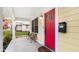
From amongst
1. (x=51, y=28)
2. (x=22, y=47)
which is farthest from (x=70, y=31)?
(x=22, y=47)

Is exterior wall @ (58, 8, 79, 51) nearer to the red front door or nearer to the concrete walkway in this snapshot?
the red front door

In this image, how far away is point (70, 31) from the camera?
3.72 m

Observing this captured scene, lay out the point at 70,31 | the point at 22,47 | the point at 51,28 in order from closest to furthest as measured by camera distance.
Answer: the point at 70,31 → the point at 51,28 → the point at 22,47

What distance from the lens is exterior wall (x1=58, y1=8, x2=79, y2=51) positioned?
135 inches

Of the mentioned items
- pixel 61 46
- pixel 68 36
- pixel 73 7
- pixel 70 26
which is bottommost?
pixel 61 46

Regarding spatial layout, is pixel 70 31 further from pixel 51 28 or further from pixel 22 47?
pixel 22 47

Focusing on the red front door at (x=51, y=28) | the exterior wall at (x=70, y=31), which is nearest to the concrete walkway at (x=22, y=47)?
the red front door at (x=51, y=28)

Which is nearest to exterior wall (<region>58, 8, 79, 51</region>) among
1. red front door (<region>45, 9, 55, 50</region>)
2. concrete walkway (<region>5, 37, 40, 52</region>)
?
red front door (<region>45, 9, 55, 50</region>)

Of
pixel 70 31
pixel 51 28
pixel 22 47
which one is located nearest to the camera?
pixel 70 31
